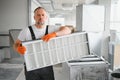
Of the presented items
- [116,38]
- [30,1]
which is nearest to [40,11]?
[116,38]

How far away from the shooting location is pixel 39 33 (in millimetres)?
1946

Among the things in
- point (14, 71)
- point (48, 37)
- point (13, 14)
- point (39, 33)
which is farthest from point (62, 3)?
point (48, 37)

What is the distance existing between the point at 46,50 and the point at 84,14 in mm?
2049

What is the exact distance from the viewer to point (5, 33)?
569 centimetres

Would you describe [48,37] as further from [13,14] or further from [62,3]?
[62,3]

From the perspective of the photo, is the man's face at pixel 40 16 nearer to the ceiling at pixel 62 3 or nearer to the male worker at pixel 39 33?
the male worker at pixel 39 33

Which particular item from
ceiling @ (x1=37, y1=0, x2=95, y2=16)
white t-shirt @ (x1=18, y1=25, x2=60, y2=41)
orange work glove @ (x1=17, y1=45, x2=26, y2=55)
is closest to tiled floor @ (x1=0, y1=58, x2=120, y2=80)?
white t-shirt @ (x1=18, y1=25, x2=60, y2=41)

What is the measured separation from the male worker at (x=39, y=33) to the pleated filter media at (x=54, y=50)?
0.25ft

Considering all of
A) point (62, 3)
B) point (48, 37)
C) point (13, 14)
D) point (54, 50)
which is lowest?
point (54, 50)

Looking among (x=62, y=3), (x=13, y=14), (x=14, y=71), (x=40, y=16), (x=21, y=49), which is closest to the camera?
(x=21, y=49)

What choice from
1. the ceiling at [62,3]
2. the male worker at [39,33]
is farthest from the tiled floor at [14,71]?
the ceiling at [62,3]

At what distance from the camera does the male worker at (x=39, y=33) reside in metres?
1.89

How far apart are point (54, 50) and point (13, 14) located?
4180 millimetres

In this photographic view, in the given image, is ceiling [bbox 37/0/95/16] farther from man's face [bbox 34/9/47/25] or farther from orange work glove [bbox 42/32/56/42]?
orange work glove [bbox 42/32/56/42]
